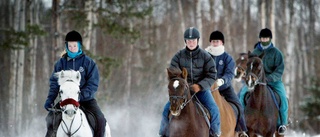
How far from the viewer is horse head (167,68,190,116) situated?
8.67m

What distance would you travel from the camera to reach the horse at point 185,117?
8.98 m

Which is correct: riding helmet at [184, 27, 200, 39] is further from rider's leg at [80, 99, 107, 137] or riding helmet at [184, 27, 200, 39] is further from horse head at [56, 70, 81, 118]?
horse head at [56, 70, 81, 118]

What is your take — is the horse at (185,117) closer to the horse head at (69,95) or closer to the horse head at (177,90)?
the horse head at (177,90)

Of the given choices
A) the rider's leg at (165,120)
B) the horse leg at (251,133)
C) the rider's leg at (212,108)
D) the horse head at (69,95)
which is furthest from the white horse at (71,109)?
the horse leg at (251,133)

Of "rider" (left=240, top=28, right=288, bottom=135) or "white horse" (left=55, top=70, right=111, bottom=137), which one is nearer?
"white horse" (left=55, top=70, right=111, bottom=137)

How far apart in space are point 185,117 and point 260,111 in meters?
4.99

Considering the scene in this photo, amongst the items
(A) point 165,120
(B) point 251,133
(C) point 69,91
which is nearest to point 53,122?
(C) point 69,91

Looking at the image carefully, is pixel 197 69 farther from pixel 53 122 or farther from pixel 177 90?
pixel 53 122

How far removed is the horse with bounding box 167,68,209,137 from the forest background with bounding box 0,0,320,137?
1129 cm

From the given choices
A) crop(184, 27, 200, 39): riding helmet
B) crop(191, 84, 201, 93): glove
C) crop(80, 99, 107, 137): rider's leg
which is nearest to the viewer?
crop(191, 84, 201, 93): glove

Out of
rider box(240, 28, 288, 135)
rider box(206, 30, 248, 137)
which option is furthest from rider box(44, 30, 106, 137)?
rider box(240, 28, 288, 135)

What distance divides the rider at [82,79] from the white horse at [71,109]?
244 mm

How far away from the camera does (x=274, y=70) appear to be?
14.8 metres

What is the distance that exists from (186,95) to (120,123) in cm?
1799
